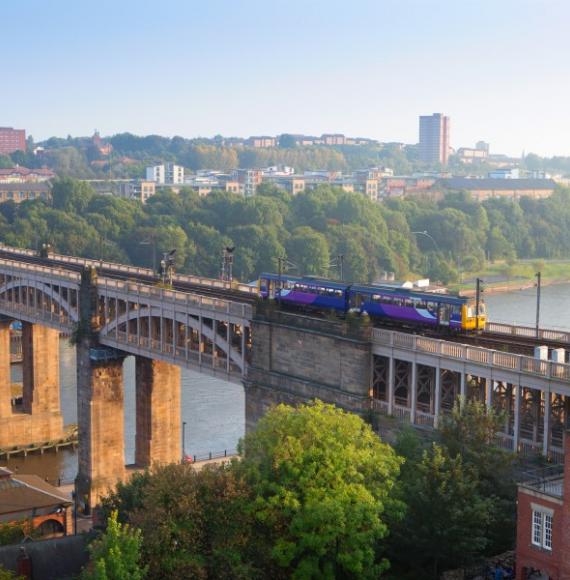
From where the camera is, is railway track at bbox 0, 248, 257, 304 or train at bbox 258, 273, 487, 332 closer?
train at bbox 258, 273, 487, 332

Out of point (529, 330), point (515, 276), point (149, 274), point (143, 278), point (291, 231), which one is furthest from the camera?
point (291, 231)

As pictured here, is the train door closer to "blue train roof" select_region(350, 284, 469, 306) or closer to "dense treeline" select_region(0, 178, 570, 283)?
"blue train roof" select_region(350, 284, 469, 306)

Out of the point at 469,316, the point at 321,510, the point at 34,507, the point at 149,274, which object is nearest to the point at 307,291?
the point at 469,316

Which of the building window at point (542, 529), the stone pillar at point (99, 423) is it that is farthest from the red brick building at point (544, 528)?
the stone pillar at point (99, 423)

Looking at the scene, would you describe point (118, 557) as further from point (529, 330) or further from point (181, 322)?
point (181, 322)

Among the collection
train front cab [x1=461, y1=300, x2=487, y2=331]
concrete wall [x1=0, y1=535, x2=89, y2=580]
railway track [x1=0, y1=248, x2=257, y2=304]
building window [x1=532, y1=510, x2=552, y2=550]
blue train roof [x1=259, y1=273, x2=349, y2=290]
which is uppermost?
blue train roof [x1=259, y1=273, x2=349, y2=290]

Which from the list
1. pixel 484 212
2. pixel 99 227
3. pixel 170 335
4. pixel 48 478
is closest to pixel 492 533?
pixel 170 335

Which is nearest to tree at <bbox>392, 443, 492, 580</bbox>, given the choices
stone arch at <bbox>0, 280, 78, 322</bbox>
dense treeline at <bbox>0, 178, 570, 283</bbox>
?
stone arch at <bbox>0, 280, 78, 322</bbox>

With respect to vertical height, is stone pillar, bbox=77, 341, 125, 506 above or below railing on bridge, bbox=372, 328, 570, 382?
below
